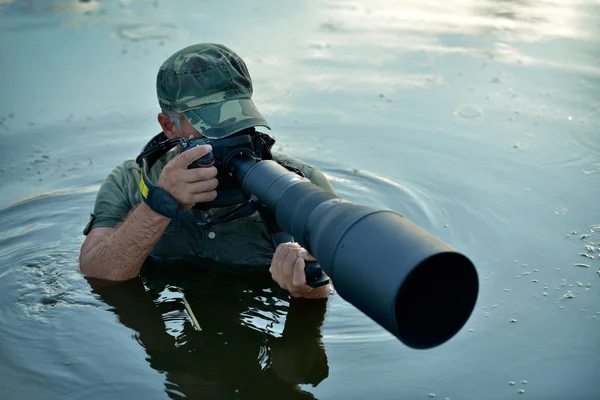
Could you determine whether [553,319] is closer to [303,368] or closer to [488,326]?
[488,326]

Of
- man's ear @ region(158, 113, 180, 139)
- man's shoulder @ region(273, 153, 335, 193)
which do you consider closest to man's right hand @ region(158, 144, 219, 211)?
man's ear @ region(158, 113, 180, 139)

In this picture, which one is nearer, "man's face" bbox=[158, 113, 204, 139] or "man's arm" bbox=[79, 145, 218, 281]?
"man's arm" bbox=[79, 145, 218, 281]

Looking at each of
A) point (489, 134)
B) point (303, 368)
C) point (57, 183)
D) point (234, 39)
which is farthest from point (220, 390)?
point (234, 39)

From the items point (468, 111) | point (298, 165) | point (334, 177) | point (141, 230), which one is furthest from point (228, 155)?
point (468, 111)

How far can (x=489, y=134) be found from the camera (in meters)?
3.94

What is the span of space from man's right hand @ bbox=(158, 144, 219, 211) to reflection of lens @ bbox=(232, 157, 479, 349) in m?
0.34

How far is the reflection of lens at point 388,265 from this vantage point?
4.69 ft

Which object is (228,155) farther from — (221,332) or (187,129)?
(221,332)

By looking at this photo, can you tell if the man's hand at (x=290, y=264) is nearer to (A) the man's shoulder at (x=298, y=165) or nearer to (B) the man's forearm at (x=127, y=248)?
(B) the man's forearm at (x=127, y=248)

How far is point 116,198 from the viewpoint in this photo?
106 inches

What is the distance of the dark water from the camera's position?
2285 millimetres

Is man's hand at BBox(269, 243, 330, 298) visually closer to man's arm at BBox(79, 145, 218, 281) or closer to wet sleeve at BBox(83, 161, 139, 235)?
man's arm at BBox(79, 145, 218, 281)

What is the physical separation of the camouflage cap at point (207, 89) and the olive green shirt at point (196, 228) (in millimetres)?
302

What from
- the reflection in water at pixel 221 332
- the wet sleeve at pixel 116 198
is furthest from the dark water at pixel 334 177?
the wet sleeve at pixel 116 198
